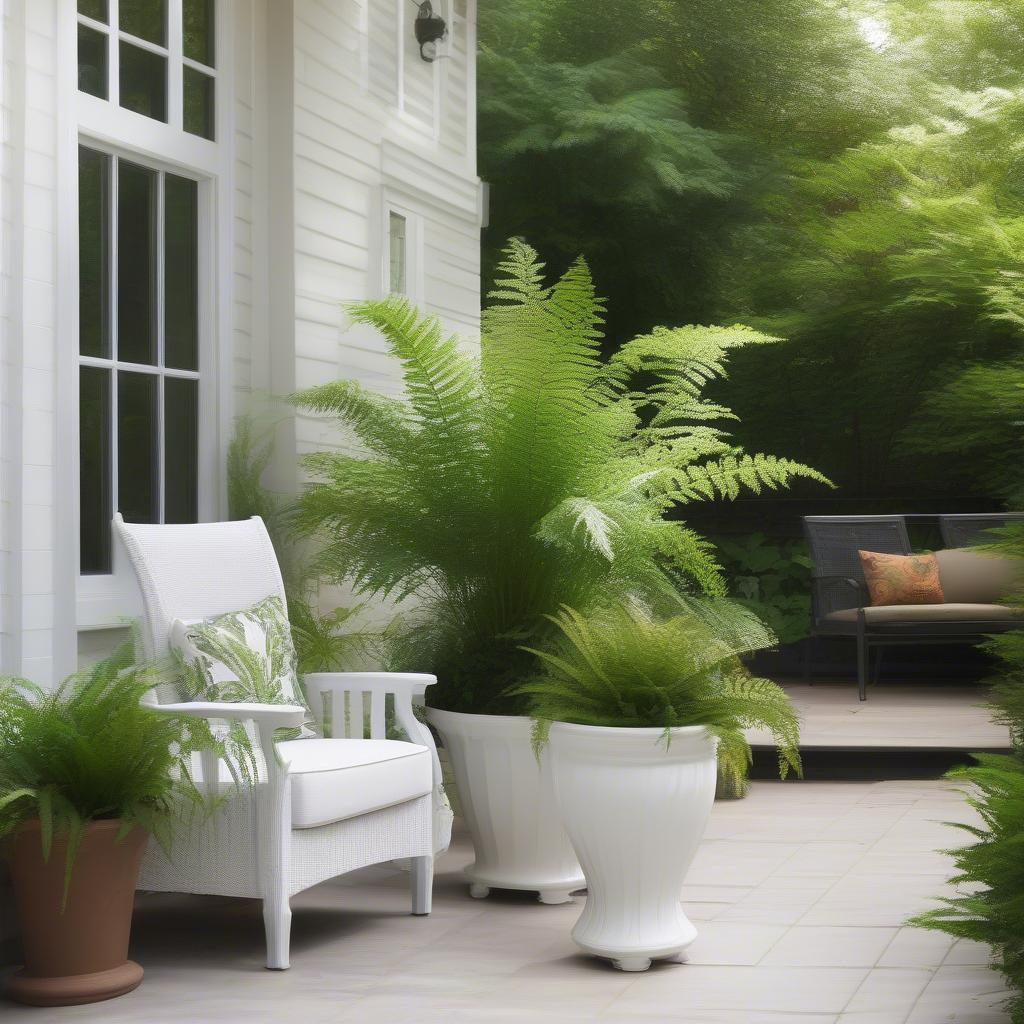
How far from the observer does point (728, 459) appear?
4102 millimetres

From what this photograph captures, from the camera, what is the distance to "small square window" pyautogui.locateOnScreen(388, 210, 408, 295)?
5.39 metres


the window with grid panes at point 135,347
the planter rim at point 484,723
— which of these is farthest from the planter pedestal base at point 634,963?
the window with grid panes at point 135,347

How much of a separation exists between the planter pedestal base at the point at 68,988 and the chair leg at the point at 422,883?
84cm

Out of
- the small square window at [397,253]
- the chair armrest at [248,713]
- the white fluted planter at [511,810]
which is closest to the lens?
the chair armrest at [248,713]

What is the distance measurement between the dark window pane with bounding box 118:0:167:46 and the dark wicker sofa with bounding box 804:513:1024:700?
4427 mm

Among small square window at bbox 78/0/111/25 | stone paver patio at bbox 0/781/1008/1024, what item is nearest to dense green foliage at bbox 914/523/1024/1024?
stone paver patio at bbox 0/781/1008/1024

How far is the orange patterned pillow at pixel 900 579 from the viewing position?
7551mm

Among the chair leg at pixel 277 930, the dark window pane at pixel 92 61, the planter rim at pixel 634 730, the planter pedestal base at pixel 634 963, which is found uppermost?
the dark window pane at pixel 92 61

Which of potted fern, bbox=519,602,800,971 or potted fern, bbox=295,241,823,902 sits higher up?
potted fern, bbox=295,241,823,902

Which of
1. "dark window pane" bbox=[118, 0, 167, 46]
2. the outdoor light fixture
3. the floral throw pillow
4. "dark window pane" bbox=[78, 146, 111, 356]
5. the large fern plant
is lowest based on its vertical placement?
the floral throw pillow

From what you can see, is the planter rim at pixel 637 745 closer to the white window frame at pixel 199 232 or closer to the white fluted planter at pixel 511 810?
the white fluted planter at pixel 511 810

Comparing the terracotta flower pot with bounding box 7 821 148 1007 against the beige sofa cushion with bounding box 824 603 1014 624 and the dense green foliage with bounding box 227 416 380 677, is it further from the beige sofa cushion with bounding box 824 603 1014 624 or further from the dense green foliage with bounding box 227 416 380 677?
the beige sofa cushion with bounding box 824 603 1014 624

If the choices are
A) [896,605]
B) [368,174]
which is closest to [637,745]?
[368,174]

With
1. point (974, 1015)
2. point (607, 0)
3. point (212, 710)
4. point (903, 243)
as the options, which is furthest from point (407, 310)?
point (607, 0)
